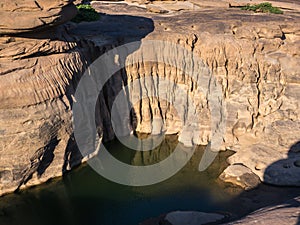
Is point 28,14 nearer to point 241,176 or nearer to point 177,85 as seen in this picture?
point 177,85

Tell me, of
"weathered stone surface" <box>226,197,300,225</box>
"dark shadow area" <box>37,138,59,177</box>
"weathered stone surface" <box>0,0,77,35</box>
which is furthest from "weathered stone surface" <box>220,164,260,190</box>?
"weathered stone surface" <box>0,0,77,35</box>

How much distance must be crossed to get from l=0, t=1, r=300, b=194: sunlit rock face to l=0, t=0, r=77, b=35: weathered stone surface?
687 millimetres

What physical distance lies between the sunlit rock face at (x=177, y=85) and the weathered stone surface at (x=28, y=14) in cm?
69

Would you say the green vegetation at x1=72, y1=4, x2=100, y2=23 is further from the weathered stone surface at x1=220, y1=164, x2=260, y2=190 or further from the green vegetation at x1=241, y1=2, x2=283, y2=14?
the weathered stone surface at x1=220, y1=164, x2=260, y2=190

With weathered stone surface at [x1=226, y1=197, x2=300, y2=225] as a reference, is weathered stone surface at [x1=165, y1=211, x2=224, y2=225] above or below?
below

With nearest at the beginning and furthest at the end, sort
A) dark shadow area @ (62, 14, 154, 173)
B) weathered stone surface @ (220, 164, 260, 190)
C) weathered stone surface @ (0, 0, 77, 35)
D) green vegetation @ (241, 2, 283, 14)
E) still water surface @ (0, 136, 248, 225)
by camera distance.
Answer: weathered stone surface @ (0, 0, 77, 35), still water surface @ (0, 136, 248, 225), weathered stone surface @ (220, 164, 260, 190), dark shadow area @ (62, 14, 154, 173), green vegetation @ (241, 2, 283, 14)

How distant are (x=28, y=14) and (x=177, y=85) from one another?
11.0 metres

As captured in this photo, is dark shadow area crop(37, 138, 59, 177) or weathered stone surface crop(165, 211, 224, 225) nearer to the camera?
weathered stone surface crop(165, 211, 224, 225)

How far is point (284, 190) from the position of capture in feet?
65.0

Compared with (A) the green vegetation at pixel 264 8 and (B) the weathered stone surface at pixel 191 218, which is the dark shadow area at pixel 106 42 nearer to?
(B) the weathered stone surface at pixel 191 218

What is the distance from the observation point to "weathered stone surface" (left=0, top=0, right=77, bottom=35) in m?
17.2

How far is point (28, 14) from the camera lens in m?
17.5

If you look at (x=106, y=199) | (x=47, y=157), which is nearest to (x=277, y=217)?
(x=106, y=199)

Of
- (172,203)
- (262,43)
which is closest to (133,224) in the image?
(172,203)
